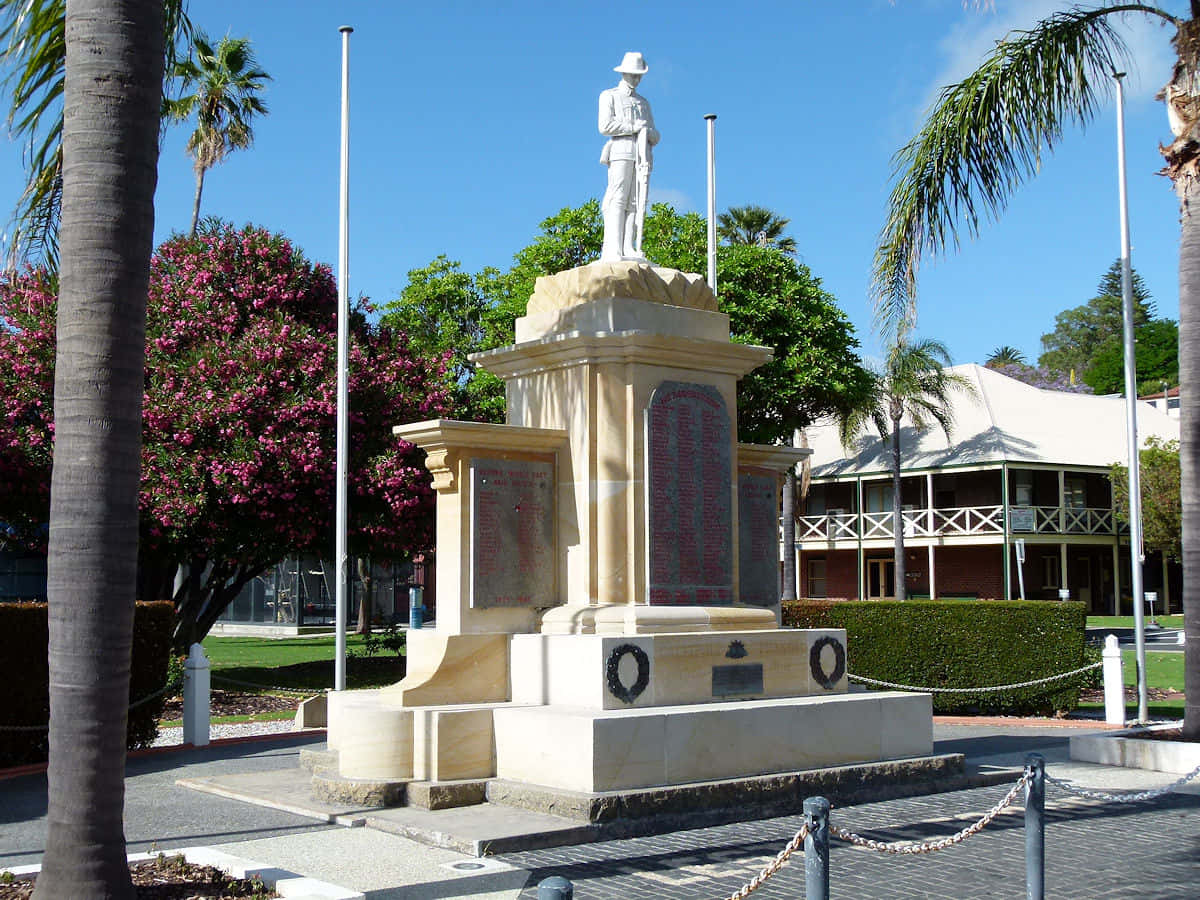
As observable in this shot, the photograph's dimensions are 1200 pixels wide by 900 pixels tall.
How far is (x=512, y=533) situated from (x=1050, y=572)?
4390 centimetres

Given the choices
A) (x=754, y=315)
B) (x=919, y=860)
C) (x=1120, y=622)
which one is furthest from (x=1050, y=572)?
(x=919, y=860)

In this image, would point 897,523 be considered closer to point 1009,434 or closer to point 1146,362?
point 1009,434

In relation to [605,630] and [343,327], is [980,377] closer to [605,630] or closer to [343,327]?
[343,327]

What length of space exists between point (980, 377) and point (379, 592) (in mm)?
30666

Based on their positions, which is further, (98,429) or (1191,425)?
(1191,425)

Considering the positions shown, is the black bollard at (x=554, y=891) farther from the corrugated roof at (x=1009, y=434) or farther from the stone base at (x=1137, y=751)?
the corrugated roof at (x=1009, y=434)

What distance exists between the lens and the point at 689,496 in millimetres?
10992

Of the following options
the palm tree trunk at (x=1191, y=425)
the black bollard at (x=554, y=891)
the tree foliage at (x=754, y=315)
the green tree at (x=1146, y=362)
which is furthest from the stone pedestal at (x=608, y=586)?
the green tree at (x=1146, y=362)

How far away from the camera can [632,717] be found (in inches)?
357

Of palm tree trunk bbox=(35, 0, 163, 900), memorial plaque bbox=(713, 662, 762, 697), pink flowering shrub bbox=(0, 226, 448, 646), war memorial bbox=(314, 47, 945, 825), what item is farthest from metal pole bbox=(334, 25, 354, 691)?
palm tree trunk bbox=(35, 0, 163, 900)

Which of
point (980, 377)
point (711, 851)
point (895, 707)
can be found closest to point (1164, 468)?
point (980, 377)

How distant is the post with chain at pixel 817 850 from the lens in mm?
5164

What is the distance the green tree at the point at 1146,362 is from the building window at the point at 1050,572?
3021 cm

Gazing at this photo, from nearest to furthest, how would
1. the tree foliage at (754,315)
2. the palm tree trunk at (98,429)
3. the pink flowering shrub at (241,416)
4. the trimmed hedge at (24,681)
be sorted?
the palm tree trunk at (98,429)
the trimmed hedge at (24,681)
the pink flowering shrub at (241,416)
the tree foliage at (754,315)
